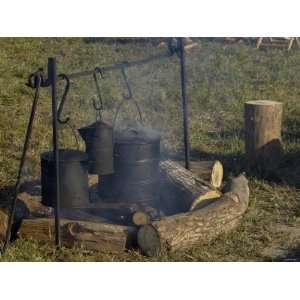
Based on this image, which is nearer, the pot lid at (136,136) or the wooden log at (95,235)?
the wooden log at (95,235)

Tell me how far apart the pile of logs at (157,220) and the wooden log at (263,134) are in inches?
67.9

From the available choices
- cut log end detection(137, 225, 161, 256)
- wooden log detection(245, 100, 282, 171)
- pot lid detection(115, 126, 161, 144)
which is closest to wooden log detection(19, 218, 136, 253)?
cut log end detection(137, 225, 161, 256)

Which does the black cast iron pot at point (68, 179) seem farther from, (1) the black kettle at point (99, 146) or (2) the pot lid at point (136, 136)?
(2) the pot lid at point (136, 136)

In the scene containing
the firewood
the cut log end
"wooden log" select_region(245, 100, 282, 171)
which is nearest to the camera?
the cut log end

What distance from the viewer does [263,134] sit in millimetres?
9156

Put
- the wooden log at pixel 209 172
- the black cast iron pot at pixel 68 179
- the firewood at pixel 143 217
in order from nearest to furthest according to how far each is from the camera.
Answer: the black cast iron pot at pixel 68 179, the firewood at pixel 143 217, the wooden log at pixel 209 172

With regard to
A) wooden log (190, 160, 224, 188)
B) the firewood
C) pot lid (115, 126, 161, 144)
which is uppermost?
pot lid (115, 126, 161, 144)

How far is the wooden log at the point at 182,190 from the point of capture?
6.82 meters

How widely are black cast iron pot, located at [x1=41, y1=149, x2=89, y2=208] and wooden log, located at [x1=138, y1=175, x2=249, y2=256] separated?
724 mm

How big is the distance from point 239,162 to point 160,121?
242cm

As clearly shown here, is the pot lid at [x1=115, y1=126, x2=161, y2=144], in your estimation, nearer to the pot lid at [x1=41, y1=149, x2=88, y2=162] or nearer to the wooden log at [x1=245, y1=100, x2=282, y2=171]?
the pot lid at [x1=41, y1=149, x2=88, y2=162]

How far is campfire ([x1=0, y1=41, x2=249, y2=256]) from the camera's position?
616 centimetres

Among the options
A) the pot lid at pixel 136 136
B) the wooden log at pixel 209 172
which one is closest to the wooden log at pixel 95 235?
the pot lid at pixel 136 136

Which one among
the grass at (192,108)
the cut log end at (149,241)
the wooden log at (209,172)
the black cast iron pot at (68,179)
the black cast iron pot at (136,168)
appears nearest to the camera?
the cut log end at (149,241)
